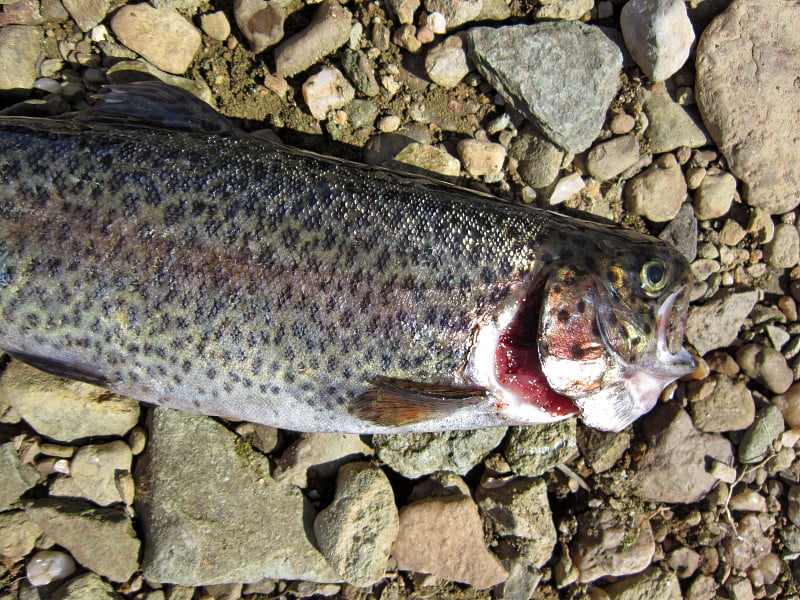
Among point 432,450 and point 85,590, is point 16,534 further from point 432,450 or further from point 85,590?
point 432,450

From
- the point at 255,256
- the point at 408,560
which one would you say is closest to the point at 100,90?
the point at 255,256

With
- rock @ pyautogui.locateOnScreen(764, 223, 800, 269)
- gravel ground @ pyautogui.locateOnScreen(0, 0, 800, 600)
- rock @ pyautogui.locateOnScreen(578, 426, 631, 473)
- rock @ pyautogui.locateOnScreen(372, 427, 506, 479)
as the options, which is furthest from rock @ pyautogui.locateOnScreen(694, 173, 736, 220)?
rock @ pyautogui.locateOnScreen(372, 427, 506, 479)

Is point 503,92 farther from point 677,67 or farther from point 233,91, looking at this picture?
point 233,91

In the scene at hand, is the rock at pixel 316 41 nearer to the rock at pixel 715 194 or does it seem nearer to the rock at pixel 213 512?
the rock at pixel 213 512

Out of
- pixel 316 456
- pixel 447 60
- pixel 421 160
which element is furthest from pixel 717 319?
pixel 316 456

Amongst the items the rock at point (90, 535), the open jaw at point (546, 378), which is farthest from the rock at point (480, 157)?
the rock at point (90, 535)

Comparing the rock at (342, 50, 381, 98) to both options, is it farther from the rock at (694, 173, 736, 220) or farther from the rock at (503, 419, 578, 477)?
the rock at (503, 419, 578, 477)
